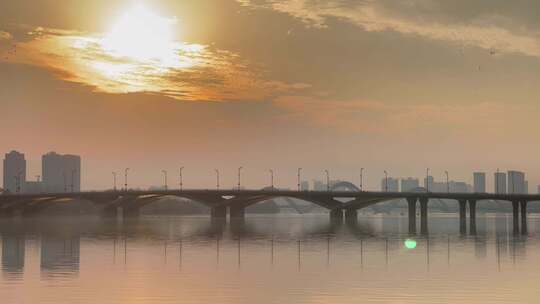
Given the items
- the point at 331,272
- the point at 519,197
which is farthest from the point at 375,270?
the point at 519,197

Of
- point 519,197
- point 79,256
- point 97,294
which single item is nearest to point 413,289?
point 97,294

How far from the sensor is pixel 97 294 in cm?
3456

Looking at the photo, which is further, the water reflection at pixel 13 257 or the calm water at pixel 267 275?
the water reflection at pixel 13 257

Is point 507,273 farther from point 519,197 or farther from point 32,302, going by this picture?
point 519,197

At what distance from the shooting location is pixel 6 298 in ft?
108

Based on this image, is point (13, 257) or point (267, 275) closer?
point (267, 275)

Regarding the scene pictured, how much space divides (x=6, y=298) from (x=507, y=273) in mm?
27430

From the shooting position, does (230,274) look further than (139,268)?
No

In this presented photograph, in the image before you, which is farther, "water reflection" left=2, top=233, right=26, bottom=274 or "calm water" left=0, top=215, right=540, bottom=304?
"water reflection" left=2, top=233, right=26, bottom=274

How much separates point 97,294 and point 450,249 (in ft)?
136

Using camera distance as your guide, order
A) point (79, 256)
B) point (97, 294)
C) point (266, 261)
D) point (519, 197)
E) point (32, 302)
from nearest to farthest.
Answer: point (32, 302) < point (97, 294) < point (266, 261) < point (79, 256) < point (519, 197)

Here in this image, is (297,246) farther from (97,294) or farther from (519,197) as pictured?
(519,197)

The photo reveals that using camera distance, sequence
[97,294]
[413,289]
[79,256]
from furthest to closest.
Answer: [79,256] → [413,289] → [97,294]

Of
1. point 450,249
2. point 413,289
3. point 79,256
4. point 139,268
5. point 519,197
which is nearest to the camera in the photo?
point 413,289
